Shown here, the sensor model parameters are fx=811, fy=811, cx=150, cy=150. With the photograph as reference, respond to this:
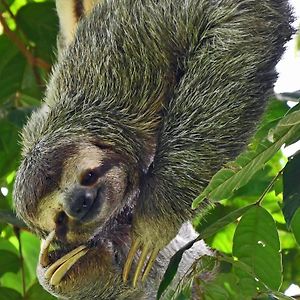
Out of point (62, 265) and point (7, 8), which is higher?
point (7, 8)

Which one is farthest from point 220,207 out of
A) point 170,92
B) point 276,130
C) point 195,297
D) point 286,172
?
point 276,130

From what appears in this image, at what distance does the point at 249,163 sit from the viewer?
→ 1.60m

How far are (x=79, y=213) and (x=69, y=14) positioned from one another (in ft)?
3.39

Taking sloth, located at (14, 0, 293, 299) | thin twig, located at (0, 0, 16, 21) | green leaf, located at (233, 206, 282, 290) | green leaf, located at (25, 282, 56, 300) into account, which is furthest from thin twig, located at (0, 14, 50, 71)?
green leaf, located at (233, 206, 282, 290)

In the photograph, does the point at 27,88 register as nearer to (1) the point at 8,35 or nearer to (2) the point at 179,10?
(1) the point at 8,35

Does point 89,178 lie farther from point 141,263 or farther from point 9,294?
point 9,294

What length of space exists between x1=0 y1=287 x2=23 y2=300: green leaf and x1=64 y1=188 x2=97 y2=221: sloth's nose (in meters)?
0.72

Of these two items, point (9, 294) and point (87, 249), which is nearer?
point (87, 249)

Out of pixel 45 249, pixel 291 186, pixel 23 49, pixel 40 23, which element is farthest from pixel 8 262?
pixel 291 186

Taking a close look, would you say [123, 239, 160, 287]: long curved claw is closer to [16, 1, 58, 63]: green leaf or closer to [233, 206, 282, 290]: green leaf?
[233, 206, 282, 290]: green leaf

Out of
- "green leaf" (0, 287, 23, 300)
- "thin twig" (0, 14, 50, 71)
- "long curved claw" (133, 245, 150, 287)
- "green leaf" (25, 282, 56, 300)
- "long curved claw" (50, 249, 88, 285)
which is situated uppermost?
"thin twig" (0, 14, 50, 71)

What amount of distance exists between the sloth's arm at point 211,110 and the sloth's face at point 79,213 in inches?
3.5

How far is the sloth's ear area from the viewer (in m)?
2.74

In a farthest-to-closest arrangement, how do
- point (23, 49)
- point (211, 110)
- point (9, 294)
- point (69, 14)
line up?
point (23, 49)
point (69, 14)
point (9, 294)
point (211, 110)
